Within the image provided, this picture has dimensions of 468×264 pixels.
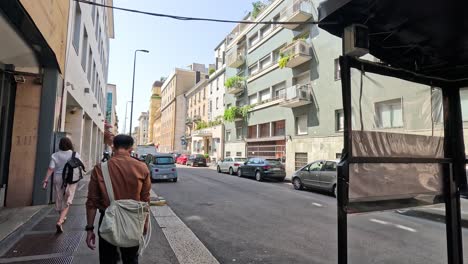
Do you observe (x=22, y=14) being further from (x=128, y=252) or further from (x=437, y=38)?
(x=437, y=38)

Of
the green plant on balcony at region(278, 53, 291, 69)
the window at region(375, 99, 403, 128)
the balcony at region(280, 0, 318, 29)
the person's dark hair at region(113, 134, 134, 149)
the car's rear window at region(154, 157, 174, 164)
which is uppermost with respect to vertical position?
the balcony at region(280, 0, 318, 29)

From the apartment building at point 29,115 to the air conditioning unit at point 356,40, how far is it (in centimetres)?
709

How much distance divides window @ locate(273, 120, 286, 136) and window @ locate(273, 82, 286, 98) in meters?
2.20

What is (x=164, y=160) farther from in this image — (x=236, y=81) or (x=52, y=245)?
(x=236, y=81)

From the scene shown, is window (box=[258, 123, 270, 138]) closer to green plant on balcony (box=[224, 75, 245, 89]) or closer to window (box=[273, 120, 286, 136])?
window (box=[273, 120, 286, 136])

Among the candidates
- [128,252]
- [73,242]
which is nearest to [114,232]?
[128,252]

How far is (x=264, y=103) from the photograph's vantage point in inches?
1104

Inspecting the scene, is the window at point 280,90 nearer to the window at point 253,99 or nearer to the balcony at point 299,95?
the balcony at point 299,95

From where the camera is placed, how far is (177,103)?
6425cm

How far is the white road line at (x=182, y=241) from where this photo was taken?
15.7 ft

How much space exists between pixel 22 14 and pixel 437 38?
6.14 metres

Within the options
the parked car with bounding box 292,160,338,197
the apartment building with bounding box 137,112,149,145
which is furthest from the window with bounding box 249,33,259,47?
the apartment building with bounding box 137,112,149,145

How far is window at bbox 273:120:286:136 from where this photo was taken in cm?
2532

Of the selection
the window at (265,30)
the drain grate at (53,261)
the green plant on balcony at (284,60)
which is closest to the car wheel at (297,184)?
A: the green plant on balcony at (284,60)
